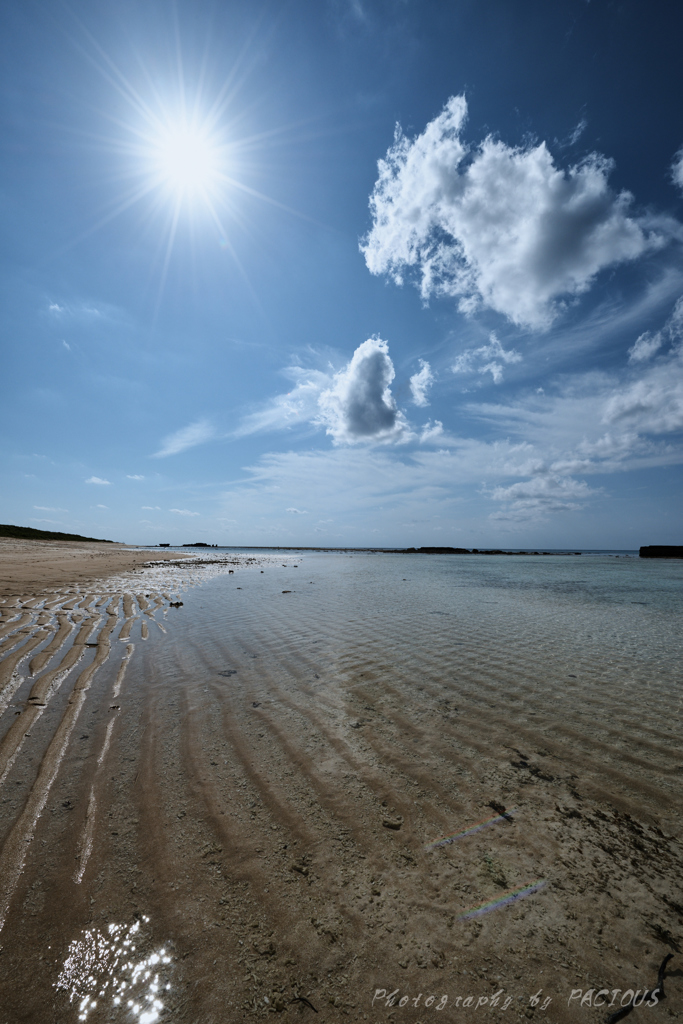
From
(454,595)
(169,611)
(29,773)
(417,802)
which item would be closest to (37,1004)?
(29,773)

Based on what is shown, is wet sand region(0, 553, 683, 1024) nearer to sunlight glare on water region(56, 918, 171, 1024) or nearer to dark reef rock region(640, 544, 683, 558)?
sunlight glare on water region(56, 918, 171, 1024)

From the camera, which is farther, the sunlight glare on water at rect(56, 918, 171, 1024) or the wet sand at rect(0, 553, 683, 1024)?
the wet sand at rect(0, 553, 683, 1024)

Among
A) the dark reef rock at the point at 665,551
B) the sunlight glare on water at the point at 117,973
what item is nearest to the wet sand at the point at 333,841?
the sunlight glare on water at the point at 117,973

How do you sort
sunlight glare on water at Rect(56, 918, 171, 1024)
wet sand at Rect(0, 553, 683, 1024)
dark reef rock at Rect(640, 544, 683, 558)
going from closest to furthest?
sunlight glare on water at Rect(56, 918, 171, 1024) → wet sand at Rect(0, 553, 683, 1024) → dark reef rock at Rect(640, 544, 683, 558)

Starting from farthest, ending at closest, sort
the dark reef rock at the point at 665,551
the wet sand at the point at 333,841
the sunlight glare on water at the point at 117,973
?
the dark reef rock at the point at 665,551, the wet sand at the point at 333,841, the sunlight glare on water at the point at 117,973

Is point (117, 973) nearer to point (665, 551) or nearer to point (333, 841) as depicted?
point (333, 841)

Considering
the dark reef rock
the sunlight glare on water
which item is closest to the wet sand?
the sunlight glare on water

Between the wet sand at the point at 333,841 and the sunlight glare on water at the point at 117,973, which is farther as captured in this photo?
the wet sand at the point at 333,841

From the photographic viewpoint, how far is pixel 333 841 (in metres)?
3.14

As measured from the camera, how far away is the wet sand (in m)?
2.12

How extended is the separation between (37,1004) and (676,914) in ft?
12.9

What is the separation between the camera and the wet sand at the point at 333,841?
6.95ft

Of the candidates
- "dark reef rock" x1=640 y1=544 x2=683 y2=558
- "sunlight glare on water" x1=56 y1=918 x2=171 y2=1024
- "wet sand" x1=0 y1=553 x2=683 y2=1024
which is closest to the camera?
"sunlight glare on water" x1=56 y1=918 x2=171 y2=1024

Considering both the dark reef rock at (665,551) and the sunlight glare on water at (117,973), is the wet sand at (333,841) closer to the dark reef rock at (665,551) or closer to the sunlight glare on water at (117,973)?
the sunlight glare on water at (117,973)
